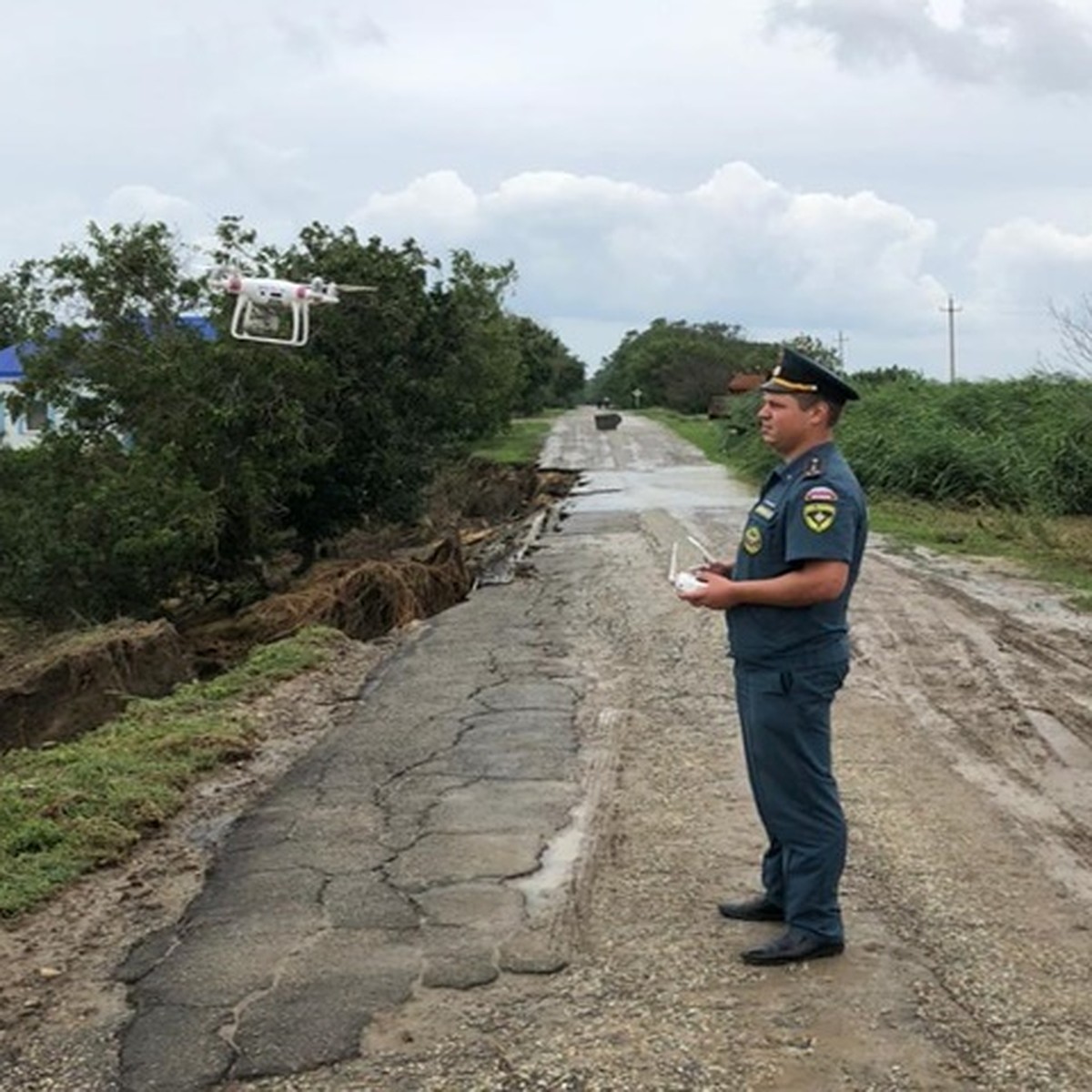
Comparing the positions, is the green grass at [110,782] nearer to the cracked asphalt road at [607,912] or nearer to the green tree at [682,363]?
the cracked asphalt road at [607,912]

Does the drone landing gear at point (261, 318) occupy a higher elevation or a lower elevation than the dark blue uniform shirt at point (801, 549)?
higher

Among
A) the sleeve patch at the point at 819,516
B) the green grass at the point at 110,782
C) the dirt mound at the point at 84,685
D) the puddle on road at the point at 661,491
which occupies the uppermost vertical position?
the sleeve patch at the point at 819,516

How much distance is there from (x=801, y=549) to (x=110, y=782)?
4028mm

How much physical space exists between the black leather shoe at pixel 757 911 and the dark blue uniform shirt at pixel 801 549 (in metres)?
0.90

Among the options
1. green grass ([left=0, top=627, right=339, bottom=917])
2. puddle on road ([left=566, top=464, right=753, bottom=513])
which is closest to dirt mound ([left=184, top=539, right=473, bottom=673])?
green grass ([left=0, top=627, right=339, bottom=917])

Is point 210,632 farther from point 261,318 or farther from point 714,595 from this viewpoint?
point 714,595

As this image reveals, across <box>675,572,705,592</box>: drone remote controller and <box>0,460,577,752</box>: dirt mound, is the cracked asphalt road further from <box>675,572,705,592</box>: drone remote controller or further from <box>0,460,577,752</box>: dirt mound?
<box>0,460,577,752</box>: dirt mound

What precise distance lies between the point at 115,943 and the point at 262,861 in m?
0.93

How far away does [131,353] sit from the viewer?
21047mm

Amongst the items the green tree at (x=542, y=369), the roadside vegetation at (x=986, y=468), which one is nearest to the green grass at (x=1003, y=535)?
the roadside vegetation at (x=986, y=468)

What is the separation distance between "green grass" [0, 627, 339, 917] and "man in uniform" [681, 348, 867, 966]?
113 inches

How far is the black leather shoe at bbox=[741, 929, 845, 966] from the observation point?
4387 mm

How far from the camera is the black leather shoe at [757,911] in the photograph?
4770 millimetres

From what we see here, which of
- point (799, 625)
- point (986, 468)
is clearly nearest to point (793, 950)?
point (799, 625)
